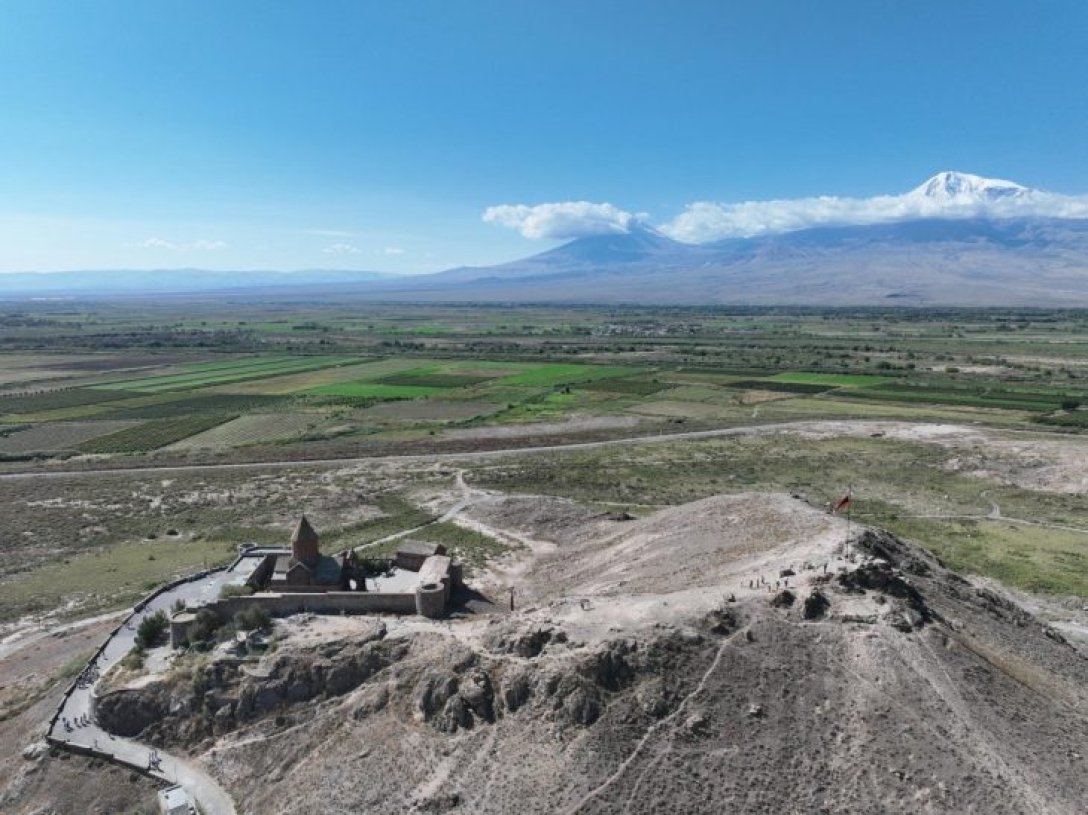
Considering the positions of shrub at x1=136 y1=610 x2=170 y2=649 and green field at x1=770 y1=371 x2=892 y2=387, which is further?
green field at x1=770 y1=371 x2=892 y2=387

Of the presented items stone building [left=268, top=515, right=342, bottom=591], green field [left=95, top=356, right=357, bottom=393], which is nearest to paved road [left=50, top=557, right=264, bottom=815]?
stone building [left=268, top=515, right=342, bottom=591]

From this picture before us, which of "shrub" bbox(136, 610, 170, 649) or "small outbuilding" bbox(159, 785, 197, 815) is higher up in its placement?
"shrub" bbox(136, 610, 170, 649)

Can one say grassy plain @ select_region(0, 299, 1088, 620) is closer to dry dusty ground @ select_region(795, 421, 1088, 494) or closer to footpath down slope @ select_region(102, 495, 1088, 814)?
dry dusty ground @ select_region(795, 421, 1088, 494)

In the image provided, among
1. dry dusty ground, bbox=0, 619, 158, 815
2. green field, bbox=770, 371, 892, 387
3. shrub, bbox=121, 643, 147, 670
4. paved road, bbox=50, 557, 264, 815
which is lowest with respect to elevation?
dry dusty ground, bbox=0, 619, 158, 815

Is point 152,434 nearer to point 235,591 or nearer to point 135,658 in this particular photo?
point 235,591

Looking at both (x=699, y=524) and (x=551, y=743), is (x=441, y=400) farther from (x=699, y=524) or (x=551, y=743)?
(x=551, y=743)

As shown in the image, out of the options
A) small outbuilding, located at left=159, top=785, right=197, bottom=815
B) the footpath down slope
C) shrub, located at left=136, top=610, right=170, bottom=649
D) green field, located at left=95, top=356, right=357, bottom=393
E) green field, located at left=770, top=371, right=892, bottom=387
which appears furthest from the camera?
green field, located at left=95, top=356, right=357, bottom=393

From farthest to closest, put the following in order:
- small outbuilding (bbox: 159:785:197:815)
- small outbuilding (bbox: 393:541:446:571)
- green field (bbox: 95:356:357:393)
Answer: green field (bbox: 95:356:357:393)
small outbuilding (bbox: 393:541:446:571)
small outbuilding (bbox: 159:785:197:815)

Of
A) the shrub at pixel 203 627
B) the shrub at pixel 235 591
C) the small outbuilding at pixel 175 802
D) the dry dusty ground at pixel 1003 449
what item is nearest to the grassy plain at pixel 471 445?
the dry dusty ground at pixel 1003 449
